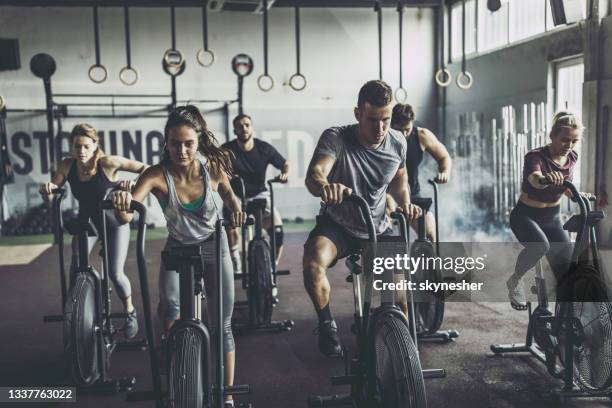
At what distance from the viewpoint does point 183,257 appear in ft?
7.55

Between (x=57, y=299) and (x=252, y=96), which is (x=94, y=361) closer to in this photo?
(x=57, y=299)

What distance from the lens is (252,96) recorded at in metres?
9.52

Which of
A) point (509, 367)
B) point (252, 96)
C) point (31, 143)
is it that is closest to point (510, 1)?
point (252, 96)

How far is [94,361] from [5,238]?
6.01 m

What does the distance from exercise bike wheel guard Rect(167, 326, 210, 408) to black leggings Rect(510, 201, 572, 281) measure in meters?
2.08

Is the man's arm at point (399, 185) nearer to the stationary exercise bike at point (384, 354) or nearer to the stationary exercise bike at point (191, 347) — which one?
the stationary exercise bike at point (384, 354)

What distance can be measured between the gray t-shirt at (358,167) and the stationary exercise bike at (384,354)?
52 cm

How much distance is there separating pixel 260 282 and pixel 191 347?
1.84 m

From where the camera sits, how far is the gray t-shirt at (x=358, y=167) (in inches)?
122

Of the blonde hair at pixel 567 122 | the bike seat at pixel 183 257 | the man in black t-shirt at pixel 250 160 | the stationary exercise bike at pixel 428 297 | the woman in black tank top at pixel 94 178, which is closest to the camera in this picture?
the bike seat at pixel 183 257

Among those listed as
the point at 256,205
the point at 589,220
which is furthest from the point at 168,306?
the point at 589,220

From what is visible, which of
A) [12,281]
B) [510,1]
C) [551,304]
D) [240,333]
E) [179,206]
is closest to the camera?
[179,206]

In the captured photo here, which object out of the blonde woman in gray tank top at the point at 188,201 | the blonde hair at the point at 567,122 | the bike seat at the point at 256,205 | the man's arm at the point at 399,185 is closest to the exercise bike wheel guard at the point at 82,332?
the blonde woman in gray tank top at the point at 188,201

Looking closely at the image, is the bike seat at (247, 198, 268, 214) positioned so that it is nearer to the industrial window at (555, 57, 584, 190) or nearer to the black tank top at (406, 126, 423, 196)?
the black tank top at (406, 126, 423, 196)
